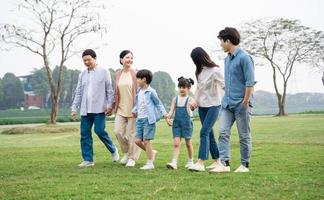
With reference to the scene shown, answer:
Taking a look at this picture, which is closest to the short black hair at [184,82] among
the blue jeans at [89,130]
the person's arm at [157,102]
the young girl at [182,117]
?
the young girl at [182,117]

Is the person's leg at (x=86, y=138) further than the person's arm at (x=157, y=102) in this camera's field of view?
Yes

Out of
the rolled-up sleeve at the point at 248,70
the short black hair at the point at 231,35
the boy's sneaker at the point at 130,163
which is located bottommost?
the boy's sneaker at the point at 130,163

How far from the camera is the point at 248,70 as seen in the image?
6.26 meters

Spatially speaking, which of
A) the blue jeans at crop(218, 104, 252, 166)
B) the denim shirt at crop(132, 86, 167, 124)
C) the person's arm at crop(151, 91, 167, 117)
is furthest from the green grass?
the person's arm at crop(151, 91, 167, 117)

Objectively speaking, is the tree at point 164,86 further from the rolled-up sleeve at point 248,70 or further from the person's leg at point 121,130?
the rolled-up sleeve at point 248,70

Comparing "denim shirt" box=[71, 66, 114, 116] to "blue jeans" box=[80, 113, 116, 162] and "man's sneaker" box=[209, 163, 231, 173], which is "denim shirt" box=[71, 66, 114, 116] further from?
"man's sneaker" box=[209, 163, 231, 173]

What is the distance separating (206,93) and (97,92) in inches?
78.1

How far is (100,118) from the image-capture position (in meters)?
7.75

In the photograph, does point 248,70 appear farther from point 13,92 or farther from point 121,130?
point 13,92

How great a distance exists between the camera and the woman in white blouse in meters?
6.75

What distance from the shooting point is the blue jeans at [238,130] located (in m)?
6.40

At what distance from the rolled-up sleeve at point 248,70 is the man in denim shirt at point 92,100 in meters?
2.54

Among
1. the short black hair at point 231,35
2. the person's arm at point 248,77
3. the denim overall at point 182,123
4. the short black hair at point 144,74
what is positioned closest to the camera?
the person's arm at point 248,77

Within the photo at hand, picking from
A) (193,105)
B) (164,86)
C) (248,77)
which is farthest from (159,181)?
(164,86)
